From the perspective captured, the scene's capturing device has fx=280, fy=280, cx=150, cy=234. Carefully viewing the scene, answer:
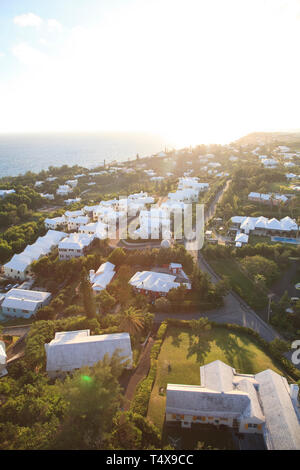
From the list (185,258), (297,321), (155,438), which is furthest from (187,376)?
(185,258)

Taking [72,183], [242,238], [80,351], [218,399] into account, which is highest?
[72,183]

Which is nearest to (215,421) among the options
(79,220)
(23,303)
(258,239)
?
(23,303)

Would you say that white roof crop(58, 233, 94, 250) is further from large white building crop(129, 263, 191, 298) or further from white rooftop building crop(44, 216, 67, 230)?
large white building crop(129, 263, 191, 298)

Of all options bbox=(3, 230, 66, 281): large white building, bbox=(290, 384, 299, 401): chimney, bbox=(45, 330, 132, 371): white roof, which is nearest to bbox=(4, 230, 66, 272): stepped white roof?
bbox=(3, 230, 66, 281): large white building

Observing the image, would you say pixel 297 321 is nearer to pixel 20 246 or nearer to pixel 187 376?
pixel 187 376

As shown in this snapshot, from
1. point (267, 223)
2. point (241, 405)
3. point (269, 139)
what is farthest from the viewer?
point (269, 139)

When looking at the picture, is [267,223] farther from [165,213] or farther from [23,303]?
[23,303]
